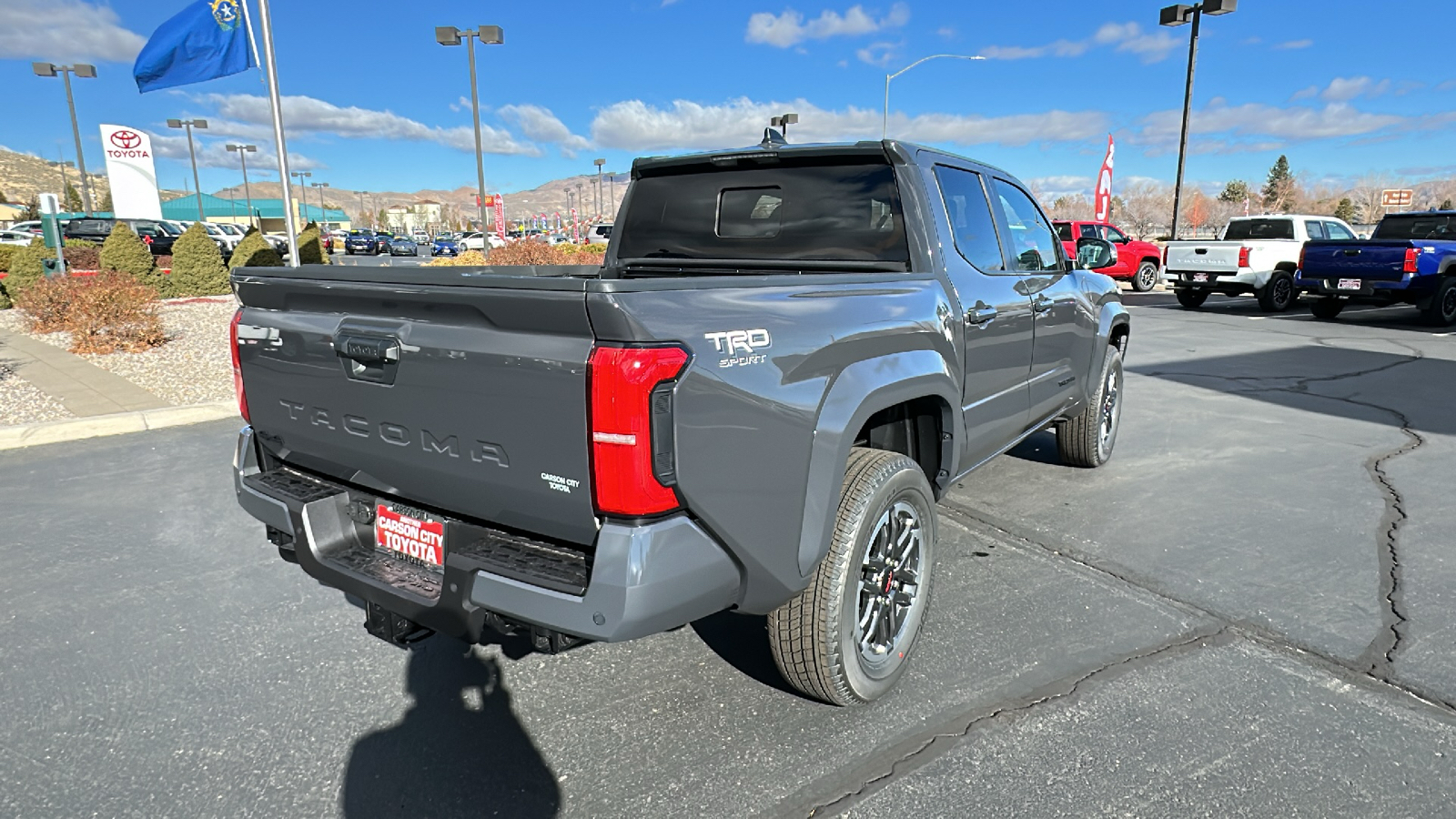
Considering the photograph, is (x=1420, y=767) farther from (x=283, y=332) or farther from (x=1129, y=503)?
(x=283, y=332)

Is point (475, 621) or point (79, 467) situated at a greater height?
point (475, 621)

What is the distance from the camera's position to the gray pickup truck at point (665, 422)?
2084mm

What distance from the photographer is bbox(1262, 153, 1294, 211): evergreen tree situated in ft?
278

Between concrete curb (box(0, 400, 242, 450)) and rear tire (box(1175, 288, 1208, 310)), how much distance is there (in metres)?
17.9

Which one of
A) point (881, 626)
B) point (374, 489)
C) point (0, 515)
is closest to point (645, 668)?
point (881, 626)

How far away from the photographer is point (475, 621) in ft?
7.53

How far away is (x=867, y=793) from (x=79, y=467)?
5.98 meters

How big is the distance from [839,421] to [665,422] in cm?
73

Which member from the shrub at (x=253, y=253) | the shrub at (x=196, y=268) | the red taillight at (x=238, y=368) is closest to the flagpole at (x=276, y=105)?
the shrub at (x=253, y=253)

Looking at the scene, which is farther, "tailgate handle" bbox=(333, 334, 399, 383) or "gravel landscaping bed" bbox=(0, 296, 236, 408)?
"gravel landscaping bed" bbox=(0, 296, 236, 408)

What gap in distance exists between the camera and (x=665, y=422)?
2055 mm

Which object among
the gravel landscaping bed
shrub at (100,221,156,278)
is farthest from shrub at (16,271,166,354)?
shrub at (100,221,156,278)

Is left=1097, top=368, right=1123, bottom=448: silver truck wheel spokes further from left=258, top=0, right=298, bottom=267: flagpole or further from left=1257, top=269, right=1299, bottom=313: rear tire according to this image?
left=1257, top=269, right=1299, bottom=313: rear tire

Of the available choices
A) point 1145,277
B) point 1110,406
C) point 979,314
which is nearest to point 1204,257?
point 1145,277
